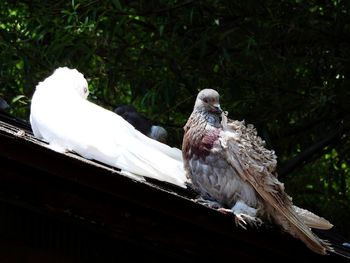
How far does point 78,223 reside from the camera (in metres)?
3.86

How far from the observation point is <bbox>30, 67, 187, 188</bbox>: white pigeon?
4297mm

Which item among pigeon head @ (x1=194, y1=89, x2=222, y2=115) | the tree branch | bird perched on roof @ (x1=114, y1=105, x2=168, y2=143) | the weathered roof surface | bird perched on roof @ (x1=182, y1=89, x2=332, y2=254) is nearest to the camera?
the weathered roof surface

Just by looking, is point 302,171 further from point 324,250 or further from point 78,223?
point 78,223

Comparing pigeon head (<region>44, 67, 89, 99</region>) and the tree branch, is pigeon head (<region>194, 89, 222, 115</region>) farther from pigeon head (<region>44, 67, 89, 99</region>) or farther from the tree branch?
the tree branch

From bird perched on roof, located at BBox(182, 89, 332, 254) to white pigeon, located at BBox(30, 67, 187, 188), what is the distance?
6.5 inches

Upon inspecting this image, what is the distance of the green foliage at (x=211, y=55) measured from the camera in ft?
28.1

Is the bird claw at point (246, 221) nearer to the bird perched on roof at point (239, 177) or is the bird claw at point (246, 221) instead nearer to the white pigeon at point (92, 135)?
the bird perched on roof at point (239, 177)

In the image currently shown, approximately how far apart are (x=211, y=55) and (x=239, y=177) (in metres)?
4.47

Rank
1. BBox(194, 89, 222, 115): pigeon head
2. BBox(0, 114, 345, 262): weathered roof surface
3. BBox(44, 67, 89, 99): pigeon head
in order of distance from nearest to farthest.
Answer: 1. BBox(0, 114, 345, 262): weathered roof surface
2. BBox(194, 89, 222, 115): pigeon head
3. BBox(44, 67, 89, 99): pigeon head

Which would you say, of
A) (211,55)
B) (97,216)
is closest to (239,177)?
(97,216)

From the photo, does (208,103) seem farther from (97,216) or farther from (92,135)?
(97,216)

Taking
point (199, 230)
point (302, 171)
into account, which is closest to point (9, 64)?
point (302, 171)

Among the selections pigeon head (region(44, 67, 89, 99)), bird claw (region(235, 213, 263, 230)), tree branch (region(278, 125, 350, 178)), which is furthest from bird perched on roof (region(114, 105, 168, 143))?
bird claw (region(235, 213, 263, 230))

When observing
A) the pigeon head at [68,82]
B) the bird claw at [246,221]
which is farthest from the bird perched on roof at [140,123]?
the bird claw at [246,221]
